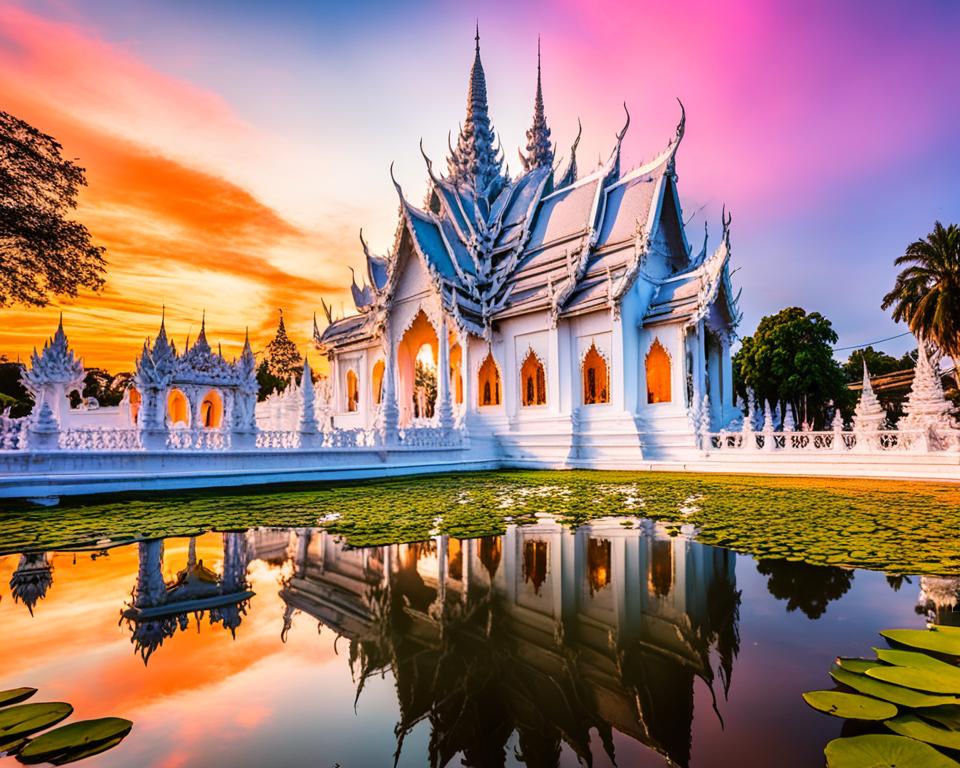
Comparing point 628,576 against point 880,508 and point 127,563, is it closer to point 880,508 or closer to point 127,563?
point 127,563

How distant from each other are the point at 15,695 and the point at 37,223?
13.7m

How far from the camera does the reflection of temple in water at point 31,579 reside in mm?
3139

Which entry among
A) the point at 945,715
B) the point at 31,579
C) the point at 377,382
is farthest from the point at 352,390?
the point at 945,715

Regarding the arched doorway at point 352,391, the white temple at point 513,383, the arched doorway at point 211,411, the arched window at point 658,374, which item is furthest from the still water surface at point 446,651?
the arched doorway at point 211,411

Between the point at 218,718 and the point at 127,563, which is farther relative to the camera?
the point at 127,563

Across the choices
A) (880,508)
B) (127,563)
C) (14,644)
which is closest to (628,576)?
(14,644)

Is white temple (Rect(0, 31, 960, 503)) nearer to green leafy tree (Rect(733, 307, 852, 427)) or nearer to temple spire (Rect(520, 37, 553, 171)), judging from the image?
temple spire (Rect(520, 37, 553, 171))

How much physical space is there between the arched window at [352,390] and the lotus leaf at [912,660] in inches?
777

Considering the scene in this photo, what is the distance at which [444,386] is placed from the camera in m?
14.1

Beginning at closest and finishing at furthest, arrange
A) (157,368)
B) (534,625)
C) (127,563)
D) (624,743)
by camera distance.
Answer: (624,743) → (534,625) → (127,563) → (157,368)

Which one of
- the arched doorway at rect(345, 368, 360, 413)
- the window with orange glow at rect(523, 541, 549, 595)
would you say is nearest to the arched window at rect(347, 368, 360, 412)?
the arched doorway at rect(345, 368, 360, 413)

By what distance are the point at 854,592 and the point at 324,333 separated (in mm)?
Answer: 20889

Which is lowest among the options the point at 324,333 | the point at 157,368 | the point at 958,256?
the point at 157,368

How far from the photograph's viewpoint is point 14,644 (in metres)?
2.48
